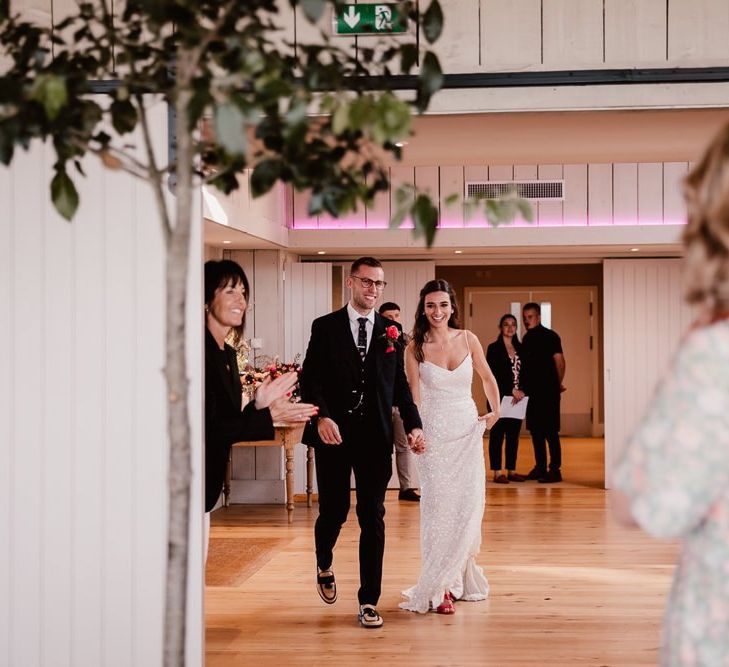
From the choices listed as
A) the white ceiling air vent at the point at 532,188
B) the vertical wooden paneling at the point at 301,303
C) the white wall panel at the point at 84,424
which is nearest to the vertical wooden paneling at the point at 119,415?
the white wall panel at the point at 84,424

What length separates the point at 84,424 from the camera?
3646 mm

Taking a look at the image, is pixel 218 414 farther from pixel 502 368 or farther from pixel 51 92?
pixel 502 368

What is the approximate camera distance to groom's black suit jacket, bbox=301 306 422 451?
5.00 metres

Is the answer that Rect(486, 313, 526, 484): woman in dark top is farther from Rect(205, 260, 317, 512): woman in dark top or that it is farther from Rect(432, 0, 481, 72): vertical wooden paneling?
Rect(432, 0, 481, 72): vertical wooden paneling

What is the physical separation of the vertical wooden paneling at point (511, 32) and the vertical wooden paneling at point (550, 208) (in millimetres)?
6408

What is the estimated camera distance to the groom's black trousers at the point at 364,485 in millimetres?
4969

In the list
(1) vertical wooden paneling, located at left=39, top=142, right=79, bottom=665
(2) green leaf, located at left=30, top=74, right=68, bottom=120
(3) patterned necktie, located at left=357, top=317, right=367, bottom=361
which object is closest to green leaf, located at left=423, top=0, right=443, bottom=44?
(2) green leaf, located at left=30, top=74, right=68, bottom=120

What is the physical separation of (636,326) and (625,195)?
1362 mm

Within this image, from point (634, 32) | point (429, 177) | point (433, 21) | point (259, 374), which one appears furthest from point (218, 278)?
point (429, 177)

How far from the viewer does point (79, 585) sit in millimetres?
3652

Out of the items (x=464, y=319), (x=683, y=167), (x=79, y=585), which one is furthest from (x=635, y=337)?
(x=79, y=585)

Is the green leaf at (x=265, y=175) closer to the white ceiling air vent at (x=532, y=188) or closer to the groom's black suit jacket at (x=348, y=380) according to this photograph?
the groom's black suit jacket at (x=348, y=380)

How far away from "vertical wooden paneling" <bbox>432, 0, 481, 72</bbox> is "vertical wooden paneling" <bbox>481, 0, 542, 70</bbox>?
3 cm

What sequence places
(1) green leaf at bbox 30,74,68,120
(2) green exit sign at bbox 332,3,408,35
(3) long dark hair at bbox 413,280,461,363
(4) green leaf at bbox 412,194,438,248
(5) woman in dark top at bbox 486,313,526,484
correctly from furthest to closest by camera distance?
1. (5) woman in dark top at bbox 486,313,526,484
2. (3) long dark hair at bbox 413,280,461,363
3. (2) green exit sign at bbox 332,3,408,35
4. (4) green leaf at bbox 412,194,438,248
5. (1) green leaf at bbox 30,74,68,120
